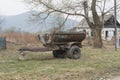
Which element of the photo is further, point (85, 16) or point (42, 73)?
point (85, 16)

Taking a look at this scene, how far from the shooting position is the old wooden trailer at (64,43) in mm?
19828

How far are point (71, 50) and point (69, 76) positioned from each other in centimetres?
746

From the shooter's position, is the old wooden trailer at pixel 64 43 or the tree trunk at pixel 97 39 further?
the tree trunk at pixel 97 39

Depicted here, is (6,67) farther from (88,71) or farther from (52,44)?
(52,44)

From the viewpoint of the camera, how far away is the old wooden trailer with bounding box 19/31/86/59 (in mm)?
19828

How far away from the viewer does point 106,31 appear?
7594 centimetres

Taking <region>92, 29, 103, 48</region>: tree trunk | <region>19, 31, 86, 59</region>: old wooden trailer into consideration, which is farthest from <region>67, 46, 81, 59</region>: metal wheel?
<region>92, 29, 103, 48</region>: tree trunk

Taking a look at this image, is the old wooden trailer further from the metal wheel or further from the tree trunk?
the tree trunk

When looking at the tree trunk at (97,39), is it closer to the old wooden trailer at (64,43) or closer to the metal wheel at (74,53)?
the old wooden trailer at (64,43)

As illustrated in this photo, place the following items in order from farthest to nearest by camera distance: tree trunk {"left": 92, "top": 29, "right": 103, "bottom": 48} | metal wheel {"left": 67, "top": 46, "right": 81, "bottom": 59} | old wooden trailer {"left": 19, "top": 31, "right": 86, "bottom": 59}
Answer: tree trunk {"left": 92, "top": 29, "right": 103, "bottom": 48} → metal wheel {"left": 67, "top": 46, "right": 81, "bottom": 59} → old wooden trailer {"left": 19, "top": 31, "right": 86, "bottom": 59}

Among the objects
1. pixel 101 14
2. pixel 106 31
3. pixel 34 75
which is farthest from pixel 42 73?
pixel 106 31

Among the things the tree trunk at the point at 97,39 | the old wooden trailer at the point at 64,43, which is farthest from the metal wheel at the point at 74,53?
the tree trunk at the point at 97,39

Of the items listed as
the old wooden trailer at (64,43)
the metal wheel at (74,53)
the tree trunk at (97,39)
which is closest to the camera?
the old wooden trailer at (64,43)

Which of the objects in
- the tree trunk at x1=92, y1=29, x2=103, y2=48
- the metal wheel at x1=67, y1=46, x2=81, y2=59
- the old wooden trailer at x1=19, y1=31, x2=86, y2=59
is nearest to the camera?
the old wooden trailer at x1=19, y1=31, x2=86, y2=59
